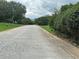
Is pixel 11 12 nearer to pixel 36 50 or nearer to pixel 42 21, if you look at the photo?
pixel 42 21

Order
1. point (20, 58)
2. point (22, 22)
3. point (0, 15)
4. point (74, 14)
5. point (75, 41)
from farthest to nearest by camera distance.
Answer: point (22, 22)
point (0, 15)
point (75, 41)
point (74, 14)
point (20, 58)

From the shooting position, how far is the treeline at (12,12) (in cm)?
13252

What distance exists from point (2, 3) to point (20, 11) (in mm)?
14402

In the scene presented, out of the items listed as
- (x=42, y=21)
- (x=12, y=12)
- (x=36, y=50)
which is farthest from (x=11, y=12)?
(x=36, y=50)

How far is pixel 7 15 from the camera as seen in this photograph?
13288 cm

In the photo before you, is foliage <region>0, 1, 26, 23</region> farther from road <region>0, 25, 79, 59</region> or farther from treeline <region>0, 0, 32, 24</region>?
road <region>0, 25, 79, 59</region>

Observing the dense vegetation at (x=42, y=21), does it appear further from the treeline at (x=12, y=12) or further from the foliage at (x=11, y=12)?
the foliage at (x=11, y=12)

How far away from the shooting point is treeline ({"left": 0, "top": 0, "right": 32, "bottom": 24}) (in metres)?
133

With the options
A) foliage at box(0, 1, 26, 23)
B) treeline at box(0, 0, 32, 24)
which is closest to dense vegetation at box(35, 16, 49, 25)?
treeline at box(0, 0, 32, 24)

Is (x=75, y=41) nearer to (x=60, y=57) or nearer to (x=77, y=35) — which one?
(x=77, y=35)

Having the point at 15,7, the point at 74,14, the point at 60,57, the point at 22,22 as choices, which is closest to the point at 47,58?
the point at 60,57

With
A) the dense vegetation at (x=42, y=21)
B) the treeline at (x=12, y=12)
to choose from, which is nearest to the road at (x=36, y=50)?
the treeline at (x=12, y=12)

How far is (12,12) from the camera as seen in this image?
138m

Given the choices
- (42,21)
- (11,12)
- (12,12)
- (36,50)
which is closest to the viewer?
(36,50)
